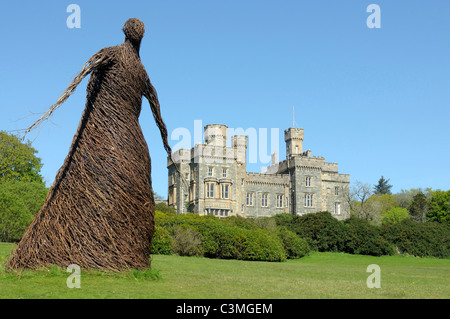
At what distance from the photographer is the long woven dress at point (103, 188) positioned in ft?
25.1

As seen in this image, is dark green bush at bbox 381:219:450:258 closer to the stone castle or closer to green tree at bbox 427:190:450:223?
the stone castle

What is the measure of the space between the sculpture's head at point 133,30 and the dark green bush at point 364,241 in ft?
91.8

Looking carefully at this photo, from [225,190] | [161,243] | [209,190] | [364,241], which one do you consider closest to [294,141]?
[225,190]

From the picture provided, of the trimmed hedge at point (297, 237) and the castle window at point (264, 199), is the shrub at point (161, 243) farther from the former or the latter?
the castle window at point (264, 199)

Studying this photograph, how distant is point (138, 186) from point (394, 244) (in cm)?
2994

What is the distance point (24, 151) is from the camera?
4153 centimetres

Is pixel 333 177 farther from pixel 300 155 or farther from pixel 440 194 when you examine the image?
pixel 440 194

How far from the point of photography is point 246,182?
55.0m

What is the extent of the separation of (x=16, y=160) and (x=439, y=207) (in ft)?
158

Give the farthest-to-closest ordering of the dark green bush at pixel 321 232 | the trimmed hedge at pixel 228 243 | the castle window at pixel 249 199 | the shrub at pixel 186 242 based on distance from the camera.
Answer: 1. the castle window at pixel 249 199
2. the dark green bush at pixel 321 232
3. the trimmed hedge at pixel 228 243
4. the shrub at pixel 186 242

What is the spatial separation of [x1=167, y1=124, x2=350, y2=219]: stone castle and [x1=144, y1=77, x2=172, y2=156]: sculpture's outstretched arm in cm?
3968

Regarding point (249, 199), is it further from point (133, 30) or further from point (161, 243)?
point (133, 30)

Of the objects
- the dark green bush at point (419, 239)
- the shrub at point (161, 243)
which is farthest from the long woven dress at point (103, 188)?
the dark green bush at point (419, 239)
